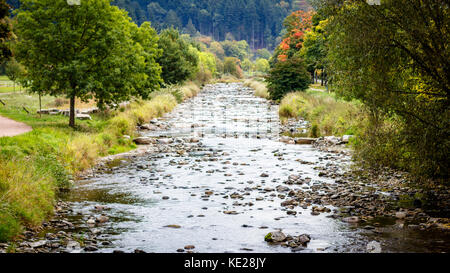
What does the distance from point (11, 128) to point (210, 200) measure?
550 inches

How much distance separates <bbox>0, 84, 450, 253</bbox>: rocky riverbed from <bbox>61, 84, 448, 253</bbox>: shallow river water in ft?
0.11

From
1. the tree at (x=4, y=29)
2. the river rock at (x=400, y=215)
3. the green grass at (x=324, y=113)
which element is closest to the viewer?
the river rock at (x=400, y=215)

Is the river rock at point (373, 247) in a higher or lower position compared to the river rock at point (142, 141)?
lower

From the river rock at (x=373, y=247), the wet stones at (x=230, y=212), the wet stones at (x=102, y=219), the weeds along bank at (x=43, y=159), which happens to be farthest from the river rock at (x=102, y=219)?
the river rock at (x=373, y=247)

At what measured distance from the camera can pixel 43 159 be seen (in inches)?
688

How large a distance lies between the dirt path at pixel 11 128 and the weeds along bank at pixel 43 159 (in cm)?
68

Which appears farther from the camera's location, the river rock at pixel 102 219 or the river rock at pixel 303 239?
the river rock at pixel 102 219

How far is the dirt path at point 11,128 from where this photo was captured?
22.4 m

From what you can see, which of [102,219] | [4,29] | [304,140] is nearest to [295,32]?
[304,140]

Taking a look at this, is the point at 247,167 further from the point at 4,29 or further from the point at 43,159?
the point at 4,29

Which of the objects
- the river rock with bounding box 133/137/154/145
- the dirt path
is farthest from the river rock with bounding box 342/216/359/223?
the river rock with bounding box 133/137/154/145

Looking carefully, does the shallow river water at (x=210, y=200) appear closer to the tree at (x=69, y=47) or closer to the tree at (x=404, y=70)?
the tree at (x=404, y=70)

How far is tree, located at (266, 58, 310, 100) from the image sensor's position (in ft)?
176

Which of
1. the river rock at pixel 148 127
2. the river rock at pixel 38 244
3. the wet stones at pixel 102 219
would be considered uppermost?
the river rock at pixel 148 127
